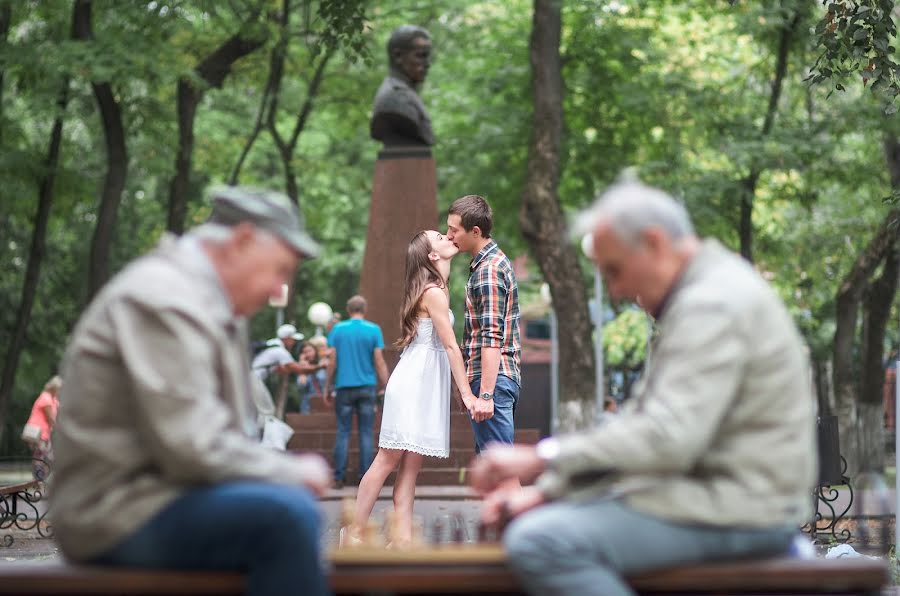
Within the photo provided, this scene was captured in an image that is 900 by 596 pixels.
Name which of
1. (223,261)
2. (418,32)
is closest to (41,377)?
(418,32)

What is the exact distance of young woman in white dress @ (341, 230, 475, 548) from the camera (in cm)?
917

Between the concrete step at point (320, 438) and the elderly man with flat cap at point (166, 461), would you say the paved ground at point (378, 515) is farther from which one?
the elderly man with flat cap at point (166, 461)

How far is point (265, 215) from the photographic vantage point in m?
3.87

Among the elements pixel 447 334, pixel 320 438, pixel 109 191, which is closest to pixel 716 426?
pixel 447 334

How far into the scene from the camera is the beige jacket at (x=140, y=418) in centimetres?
353

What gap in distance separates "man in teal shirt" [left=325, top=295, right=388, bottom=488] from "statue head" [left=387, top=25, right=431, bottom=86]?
458 centimetres

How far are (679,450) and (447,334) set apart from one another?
5.44 metres

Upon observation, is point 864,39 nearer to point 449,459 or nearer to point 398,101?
point 449,459

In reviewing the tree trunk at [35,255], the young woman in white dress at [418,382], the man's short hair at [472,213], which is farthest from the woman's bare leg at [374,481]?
the tree trunk at [35,255]

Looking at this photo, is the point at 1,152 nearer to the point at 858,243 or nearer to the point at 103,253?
the point at 103,253

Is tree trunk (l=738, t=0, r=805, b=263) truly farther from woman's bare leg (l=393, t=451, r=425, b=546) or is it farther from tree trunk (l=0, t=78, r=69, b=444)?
woman's bare leg (l=393, t=451, r=425, b=546)

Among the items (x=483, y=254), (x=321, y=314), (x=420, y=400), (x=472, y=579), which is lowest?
(x=472, y=579)

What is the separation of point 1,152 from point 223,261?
20902 millimetres

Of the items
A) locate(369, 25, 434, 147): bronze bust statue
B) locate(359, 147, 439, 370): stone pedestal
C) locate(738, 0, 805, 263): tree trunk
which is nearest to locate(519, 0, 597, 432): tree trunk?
locate(359, 147, 439, 370): stone pedestal
